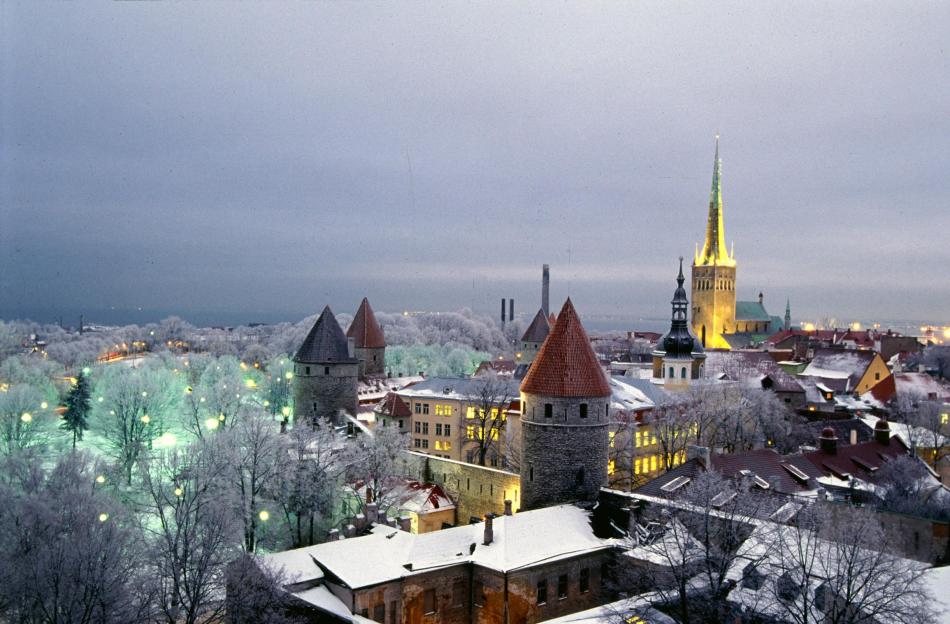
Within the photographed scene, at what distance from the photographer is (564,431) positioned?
1192 inches

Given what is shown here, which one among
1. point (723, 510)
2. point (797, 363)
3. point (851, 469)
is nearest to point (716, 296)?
point (797, 363)

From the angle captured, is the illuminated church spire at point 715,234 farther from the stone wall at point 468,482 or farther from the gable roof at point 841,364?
the stone wall at point 468,482

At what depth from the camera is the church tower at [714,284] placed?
125 metres

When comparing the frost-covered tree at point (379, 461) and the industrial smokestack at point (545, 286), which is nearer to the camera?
the frost-covered tree at point (379, 461)

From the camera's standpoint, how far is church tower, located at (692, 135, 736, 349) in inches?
4914

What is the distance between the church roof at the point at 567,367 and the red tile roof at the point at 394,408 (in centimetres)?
2135

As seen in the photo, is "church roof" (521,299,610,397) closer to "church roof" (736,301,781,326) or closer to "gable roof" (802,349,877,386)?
"gable roof" (802,349,877,386)

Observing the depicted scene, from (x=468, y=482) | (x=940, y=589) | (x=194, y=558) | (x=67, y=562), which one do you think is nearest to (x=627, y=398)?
(x=468, y=482)

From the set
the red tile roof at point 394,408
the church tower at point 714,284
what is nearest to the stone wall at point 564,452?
the red tile roof at point 394,408

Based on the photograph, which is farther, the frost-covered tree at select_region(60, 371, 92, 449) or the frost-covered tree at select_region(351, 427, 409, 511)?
the frost-covered tree at select_region(60, 371, 92, 449)

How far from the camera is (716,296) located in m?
125

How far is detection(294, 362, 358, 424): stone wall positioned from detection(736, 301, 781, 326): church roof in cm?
9803

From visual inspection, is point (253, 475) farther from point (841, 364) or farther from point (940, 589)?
point (841, 364)

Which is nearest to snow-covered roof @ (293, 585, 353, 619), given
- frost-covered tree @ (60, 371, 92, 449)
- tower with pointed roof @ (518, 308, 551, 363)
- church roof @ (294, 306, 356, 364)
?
church roof @ (294, 306, 356, 364)
